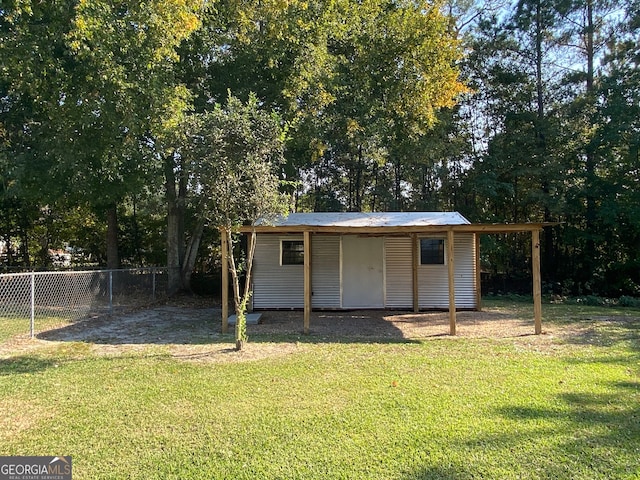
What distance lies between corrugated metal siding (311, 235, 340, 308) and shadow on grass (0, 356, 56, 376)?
6.14 metres

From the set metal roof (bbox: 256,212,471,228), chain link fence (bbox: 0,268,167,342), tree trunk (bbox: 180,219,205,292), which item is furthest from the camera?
tree trunk (bbox: 180,219,205,292)

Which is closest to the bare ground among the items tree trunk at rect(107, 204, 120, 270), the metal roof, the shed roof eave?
the shed roof eave

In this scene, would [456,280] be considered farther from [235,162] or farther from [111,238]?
[111,238]

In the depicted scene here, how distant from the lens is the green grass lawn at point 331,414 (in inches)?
111

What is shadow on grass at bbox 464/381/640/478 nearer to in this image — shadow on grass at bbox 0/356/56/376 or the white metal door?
shadow on grass at bbox 0/356/56/376

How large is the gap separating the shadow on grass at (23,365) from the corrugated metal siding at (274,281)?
5340 millimetres

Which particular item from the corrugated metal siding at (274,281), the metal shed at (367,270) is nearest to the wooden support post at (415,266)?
the metal shed at (367,270)

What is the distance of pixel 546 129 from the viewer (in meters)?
15.7

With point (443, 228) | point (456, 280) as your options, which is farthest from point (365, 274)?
point (443, 228)

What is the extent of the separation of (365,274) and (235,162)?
5790mm

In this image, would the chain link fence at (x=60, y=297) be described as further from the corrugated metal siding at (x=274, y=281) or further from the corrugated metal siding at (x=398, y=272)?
the corrugated metal siding at (x=398, y=272)

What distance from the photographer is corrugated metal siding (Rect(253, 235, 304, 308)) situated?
10391 millimetres

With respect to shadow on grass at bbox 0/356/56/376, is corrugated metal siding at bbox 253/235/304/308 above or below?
above

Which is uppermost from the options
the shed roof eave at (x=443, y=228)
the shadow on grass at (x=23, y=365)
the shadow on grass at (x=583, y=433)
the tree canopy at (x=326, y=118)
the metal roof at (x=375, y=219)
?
the tree canopy at (x=326, y=118)
